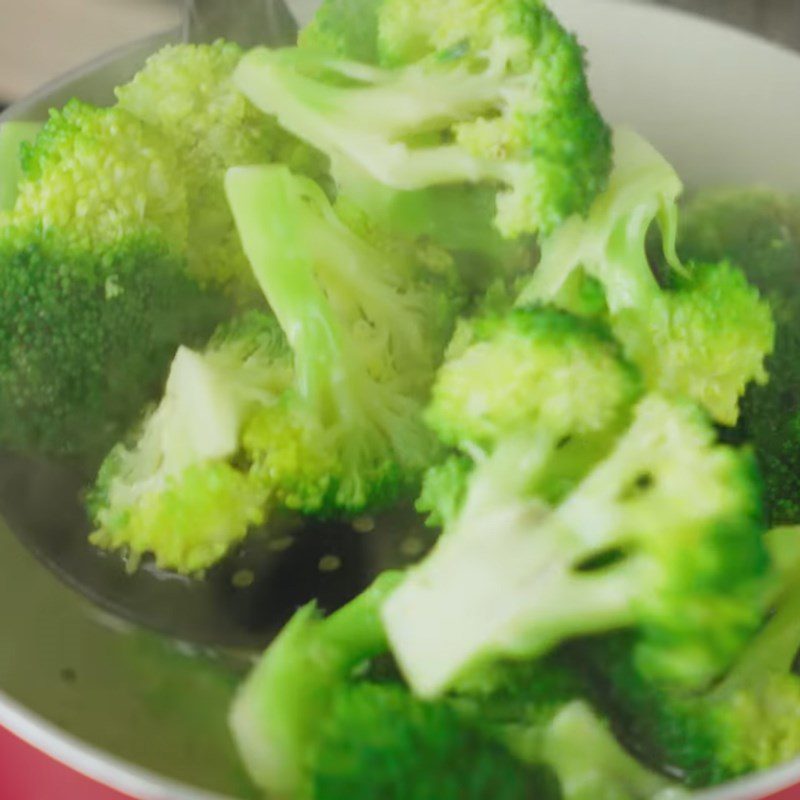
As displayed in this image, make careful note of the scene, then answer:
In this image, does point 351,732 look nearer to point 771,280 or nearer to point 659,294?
point 659,294

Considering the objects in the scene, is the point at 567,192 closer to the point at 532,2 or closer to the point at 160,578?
the point at 532,2

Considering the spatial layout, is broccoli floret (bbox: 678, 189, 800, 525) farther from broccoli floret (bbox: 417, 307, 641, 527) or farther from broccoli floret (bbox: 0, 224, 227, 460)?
broccoli floret (bbox: 0, 224, 227, 460)

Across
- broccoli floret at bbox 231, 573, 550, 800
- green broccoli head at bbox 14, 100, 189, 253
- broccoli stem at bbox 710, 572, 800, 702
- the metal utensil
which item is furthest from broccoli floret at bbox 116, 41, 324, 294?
broccoli stem at bbox 710, 572, 800, 702

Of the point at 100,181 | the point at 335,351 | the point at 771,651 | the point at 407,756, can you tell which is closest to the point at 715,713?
the point at 771,651

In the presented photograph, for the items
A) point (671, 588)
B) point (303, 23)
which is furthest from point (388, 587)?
point (303, 23)

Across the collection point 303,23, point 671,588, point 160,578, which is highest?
point 303,23

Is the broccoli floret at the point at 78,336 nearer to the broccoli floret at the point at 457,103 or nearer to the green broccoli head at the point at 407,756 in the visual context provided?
the broccoli floret at the point at 457,103
